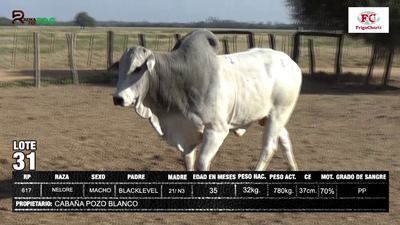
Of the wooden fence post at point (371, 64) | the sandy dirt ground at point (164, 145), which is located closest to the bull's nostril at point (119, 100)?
the sandy dirt ground at point (164, 145)

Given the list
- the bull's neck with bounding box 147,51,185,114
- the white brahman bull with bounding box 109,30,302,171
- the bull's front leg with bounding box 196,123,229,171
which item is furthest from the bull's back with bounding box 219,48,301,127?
the bull's neck with bounding box 147,51,185,114

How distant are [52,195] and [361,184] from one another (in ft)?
8.79

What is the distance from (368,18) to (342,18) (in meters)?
1.14

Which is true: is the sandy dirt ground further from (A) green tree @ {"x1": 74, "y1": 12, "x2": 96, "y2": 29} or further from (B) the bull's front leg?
(A) green tree @ {"x1": 74, "y1": 12, "x2": 96, "y2": 29}

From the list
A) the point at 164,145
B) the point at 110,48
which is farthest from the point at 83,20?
the point at 164,145

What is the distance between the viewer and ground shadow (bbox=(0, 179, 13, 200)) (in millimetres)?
7802

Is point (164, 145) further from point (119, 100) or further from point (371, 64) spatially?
point (371, 64)

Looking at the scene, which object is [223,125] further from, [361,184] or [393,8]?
[393,8]

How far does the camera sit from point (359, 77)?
23703 mm

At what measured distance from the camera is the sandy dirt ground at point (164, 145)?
691 cm

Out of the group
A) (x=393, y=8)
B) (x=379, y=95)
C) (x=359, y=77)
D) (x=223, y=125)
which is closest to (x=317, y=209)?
(x=223, y=125)

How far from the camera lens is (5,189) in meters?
8.05
